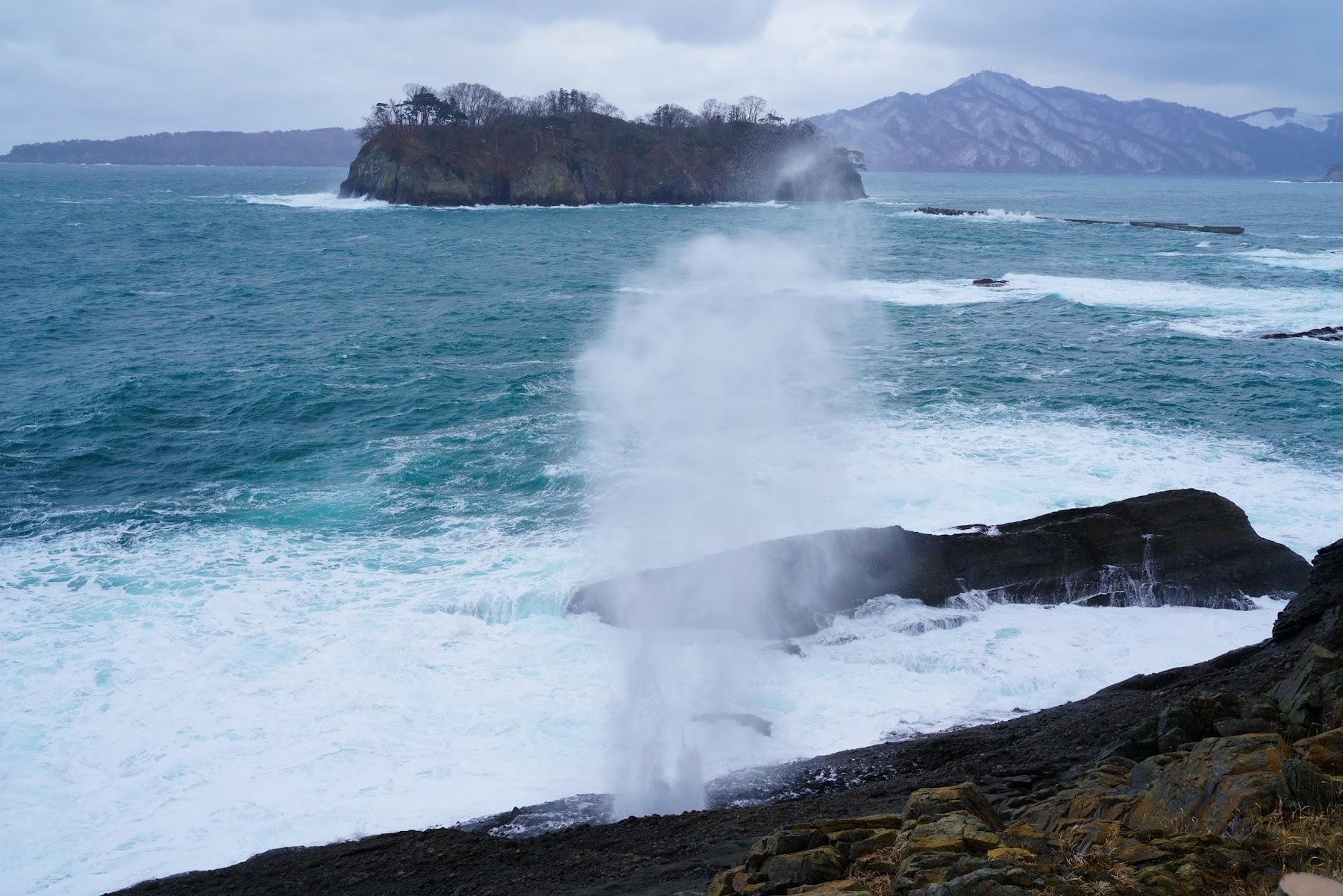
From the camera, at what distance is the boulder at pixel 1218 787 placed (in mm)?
6895

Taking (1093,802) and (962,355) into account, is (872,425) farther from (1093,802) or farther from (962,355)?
(1093,802)

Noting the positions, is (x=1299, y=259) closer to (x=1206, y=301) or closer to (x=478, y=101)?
(x=1206, y=301)

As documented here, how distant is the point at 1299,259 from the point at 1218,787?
67798mm

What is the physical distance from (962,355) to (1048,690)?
23445 mm

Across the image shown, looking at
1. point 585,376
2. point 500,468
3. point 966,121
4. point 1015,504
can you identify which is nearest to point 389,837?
point 500,468

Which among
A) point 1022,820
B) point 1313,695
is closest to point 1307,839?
point 1022,820

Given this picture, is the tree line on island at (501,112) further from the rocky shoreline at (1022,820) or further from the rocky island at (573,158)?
the rocky shoreline at (1022,820)

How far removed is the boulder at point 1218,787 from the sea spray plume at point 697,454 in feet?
19.8

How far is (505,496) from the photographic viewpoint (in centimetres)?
2238

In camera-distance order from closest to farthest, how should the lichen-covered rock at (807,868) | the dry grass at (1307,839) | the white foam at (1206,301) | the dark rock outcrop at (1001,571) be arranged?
the dry grass at (1307,839), the lichen-covered rock at (807,868), the dark rock outcrop at (1001,571), the white foam at (1206,301)

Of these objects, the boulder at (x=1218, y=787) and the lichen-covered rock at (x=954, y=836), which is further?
the boulder at (x=1218, y=787)

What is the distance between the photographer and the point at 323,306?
46.3 meters

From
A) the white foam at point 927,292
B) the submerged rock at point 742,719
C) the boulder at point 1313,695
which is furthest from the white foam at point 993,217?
the boulder at point 1313,695

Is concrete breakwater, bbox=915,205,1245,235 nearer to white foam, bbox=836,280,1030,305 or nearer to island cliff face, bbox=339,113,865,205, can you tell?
island cliff face, bbox=339,113,865,205
